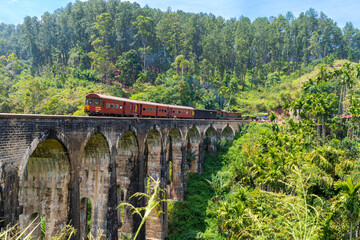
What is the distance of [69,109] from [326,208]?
46422mm

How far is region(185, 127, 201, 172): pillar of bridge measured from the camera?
121 ft

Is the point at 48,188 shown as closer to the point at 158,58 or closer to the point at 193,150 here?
the point at 193,150

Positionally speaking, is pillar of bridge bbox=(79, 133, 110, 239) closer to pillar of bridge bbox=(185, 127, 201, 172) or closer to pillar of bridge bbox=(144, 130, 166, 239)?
pillar of bridge bbox=(144, 130, 166, 239)

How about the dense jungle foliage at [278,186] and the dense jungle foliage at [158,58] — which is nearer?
the dense jungle foliage at [278,186]

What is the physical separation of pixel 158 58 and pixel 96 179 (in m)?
63.0

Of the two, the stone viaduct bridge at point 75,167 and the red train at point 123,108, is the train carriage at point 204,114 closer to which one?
the red train at point 123,108

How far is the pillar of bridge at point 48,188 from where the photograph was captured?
1298 cm

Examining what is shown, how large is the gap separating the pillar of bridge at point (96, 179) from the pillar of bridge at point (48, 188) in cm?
353

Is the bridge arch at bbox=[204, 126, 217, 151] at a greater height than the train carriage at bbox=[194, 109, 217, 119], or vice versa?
the train carriage at bbox=[194, 109, 217, 119]

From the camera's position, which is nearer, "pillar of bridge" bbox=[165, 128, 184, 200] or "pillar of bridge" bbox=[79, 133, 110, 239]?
"pillar of bridge" bbox=[79, 133, 110, 239]

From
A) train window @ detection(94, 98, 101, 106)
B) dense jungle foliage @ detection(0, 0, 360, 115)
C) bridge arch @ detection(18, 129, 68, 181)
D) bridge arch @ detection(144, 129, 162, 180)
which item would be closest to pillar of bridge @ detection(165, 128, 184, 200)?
bridge arch @ detection(144, 129, 162, 180)

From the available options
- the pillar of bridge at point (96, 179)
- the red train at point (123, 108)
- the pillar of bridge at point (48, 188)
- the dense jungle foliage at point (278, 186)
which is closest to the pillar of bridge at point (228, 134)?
the dense jungle foliage at point (278, 186)

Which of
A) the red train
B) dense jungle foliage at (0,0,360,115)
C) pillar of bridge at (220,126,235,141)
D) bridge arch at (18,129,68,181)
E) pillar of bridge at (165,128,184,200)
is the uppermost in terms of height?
dense jungle foliage at (0,0,360,115)

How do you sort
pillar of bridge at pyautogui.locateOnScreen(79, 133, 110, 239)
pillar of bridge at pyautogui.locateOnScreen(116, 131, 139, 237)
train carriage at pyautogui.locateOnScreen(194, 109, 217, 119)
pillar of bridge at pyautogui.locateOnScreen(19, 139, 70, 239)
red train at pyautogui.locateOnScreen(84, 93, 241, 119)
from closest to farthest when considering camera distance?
pillar of bridge at pyautogui.locateOnScreen(19, 139, 70, 239) → pillar of bridge at pyautogui.locateOnScreen(79, 133, 110, 239) → red train at pyautogui.locateOnScreen(84, 93, 241, 119) → pillar of bridge at pyautogui.locateOnScreen(116, 131, 139, 237) → train carriage at pyautogui.locateOnScreen(194, 109, 217, 119)
